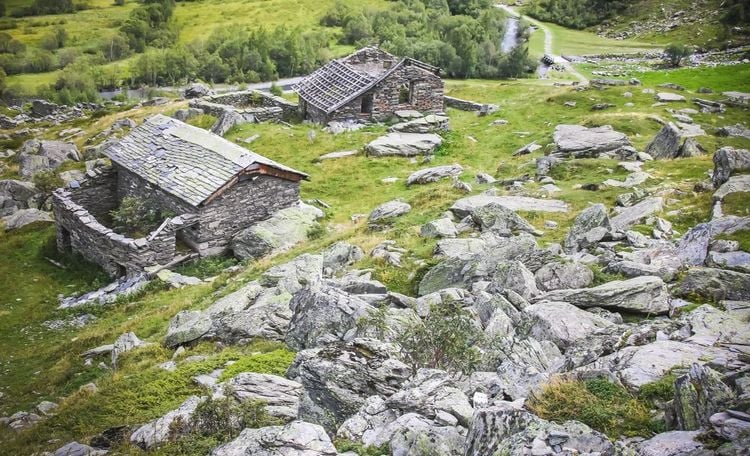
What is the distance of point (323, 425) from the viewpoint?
416 inches

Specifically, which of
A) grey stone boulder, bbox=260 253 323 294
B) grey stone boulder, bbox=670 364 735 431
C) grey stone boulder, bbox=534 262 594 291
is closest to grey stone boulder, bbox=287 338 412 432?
grey stone boulder, bbox=670 364 735 431

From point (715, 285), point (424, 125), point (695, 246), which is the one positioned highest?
point (715, 285)

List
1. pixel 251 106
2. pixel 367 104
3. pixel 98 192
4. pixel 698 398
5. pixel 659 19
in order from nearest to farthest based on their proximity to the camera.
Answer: pixel 698 398, pixel 98 192, pixel 367 104, pixel 251 106, pixel 659 19

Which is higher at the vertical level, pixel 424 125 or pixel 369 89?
pixel 369 89

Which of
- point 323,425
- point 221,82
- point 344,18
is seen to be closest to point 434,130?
point 323,425

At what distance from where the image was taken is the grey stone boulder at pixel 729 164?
2175 centimetres

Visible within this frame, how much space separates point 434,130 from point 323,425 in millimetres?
35807

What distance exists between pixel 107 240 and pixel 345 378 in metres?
18.4

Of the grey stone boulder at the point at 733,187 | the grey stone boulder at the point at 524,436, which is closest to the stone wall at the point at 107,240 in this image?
the grey stone boulder at the point at 524,436

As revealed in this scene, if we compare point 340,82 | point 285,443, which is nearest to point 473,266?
point 285,443

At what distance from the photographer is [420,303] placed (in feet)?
52.3

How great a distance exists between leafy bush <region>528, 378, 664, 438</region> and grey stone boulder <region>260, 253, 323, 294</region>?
10.0 metres

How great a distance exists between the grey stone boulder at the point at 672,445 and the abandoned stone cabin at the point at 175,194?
21088 millimetres

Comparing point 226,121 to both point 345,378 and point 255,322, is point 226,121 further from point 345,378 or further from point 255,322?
point 345,378
